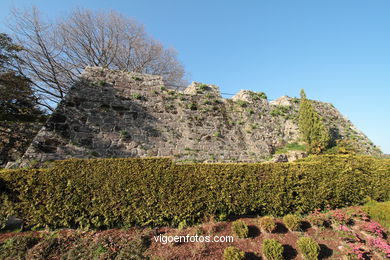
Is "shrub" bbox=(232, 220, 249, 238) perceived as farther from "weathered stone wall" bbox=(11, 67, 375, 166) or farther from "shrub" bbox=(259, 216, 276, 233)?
"weathered stone wall" bbox=(11, 67, 375, 166)

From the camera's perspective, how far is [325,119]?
1278cm

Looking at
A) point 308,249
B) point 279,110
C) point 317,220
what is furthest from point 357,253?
point 279,110

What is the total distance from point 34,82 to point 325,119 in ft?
66.3

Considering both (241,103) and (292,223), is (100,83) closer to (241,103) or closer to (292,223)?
(241,103)

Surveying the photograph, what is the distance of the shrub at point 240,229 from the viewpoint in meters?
4.03

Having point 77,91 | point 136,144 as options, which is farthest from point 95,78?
point 136,144

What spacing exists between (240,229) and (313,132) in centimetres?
863

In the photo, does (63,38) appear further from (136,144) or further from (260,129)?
(260,129)

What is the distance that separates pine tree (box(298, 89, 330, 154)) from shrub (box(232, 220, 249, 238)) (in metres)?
7.93

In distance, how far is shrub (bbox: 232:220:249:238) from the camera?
13.2 feet

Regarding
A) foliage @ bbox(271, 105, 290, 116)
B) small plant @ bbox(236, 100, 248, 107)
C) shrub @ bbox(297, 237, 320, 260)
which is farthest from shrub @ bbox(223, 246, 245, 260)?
foliage @ bbox(271, 105, 290, 116)

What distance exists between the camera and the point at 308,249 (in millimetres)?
3584

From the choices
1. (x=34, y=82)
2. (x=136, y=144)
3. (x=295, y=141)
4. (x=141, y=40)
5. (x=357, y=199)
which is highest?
(x=141, y=40)

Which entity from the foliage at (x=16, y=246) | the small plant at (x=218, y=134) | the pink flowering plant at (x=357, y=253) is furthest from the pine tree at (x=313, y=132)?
the foliage at (x=16, y=246)
